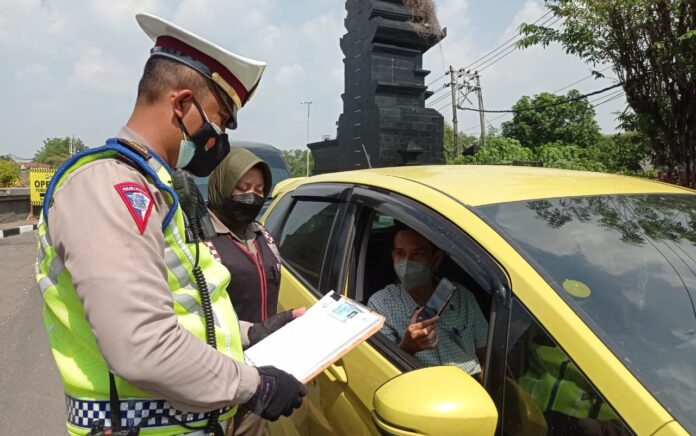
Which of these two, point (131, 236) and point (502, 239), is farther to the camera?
point (502, 239)

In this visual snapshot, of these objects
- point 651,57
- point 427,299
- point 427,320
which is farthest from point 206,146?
point 651,57

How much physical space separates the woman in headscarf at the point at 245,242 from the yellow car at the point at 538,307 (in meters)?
0.21

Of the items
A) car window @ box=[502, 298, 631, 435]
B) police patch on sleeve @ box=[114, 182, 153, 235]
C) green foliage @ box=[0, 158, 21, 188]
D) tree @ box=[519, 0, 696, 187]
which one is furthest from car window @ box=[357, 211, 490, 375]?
green foliage @ box=[0, 158, 21, 188]

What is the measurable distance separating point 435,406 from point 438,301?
0.67 metres

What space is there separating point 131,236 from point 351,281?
1.26 meters

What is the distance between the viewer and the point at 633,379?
1.08 m

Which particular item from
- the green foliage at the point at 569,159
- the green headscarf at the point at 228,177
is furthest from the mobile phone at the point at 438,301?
the green foliage at the point at 569,159

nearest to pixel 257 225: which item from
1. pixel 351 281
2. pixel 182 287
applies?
pixel 351 281

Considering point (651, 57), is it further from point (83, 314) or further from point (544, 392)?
point (83, 314)

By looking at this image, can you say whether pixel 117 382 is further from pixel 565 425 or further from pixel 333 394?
pixel 565 425

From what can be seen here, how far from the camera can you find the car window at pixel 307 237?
234cm

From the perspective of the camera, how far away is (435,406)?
116cm

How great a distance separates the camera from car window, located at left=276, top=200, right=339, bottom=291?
2.34 m

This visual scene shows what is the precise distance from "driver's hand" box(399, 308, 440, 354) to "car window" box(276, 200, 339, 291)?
1.88 ft
